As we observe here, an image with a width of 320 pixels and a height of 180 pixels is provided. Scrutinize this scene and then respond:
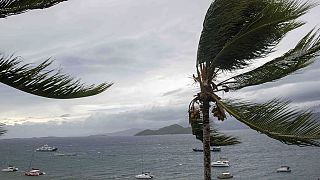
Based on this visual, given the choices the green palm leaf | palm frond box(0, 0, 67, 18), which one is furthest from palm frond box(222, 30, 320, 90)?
palm frond box(0, 0, 67, 18)

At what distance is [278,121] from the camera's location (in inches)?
241

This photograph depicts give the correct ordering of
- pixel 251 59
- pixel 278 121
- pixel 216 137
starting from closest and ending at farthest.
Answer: pixel 278 121, pixel 251 59, pixel 216 137

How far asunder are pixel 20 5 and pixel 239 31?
4446mm

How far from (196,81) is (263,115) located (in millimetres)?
1645

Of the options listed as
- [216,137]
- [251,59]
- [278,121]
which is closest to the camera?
[278,121]

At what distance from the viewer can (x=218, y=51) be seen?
7.14 meters

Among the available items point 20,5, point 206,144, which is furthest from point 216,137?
point 20,5

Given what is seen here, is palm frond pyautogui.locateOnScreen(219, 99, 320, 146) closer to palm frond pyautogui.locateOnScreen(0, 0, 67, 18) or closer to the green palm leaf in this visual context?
the green palm leaf

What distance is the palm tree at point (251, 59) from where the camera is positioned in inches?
238

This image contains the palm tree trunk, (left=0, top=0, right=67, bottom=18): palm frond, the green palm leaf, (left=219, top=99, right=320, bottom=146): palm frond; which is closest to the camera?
(left=0, top=0, right=67, bottom=18): palm frond

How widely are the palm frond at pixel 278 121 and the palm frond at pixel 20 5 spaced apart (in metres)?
3.78

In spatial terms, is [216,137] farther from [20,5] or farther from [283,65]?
[20,5]

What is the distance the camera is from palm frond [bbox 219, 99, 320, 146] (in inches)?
222

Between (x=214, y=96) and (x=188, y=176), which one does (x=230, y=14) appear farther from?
(x=188, y=176)
